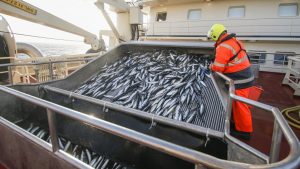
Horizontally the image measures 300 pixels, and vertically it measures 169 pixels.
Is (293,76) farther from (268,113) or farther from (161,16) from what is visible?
(161,16)

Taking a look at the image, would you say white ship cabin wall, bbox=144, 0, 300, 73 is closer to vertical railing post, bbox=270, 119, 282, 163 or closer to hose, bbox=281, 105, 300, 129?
hose, bbox=281, 105, 300, 129

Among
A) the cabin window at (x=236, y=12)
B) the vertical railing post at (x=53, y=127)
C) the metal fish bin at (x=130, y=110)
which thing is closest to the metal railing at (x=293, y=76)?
the metal fish bin at (x=130, y=110)

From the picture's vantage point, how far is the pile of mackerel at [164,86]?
10.3ft

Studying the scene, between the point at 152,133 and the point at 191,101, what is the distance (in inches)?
44.3

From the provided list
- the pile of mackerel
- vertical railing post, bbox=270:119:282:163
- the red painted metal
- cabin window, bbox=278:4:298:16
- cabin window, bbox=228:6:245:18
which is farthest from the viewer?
cabin window, bbox=228:6:245:18

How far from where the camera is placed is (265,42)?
11.0 meters

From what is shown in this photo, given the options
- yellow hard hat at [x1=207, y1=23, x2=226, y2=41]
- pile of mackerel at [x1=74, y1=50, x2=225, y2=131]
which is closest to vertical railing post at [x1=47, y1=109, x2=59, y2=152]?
pile of mackerel at [x1=74, y1=50, x2=225, y2=131]

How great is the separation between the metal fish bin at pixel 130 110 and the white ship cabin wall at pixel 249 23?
6701 mm

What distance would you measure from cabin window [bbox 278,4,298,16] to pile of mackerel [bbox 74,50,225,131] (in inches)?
346

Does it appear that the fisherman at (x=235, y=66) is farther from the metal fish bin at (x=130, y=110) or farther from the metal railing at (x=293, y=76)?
the metal railing at (x=293, y=76)

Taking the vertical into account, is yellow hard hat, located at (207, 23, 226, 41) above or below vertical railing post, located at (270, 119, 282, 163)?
above

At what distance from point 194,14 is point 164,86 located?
1033 centimetres

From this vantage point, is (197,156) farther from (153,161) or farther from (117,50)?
(117,50)

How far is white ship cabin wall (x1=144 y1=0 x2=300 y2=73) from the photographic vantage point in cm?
1055
